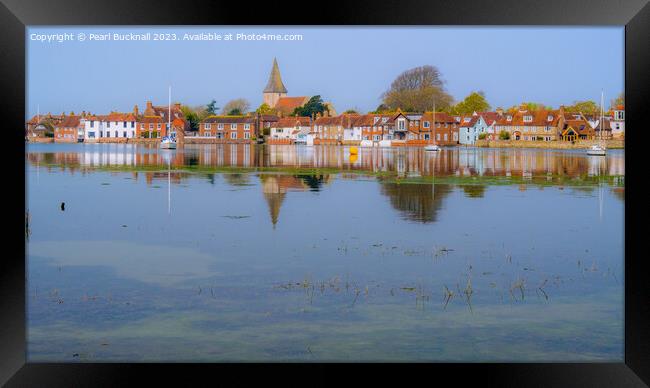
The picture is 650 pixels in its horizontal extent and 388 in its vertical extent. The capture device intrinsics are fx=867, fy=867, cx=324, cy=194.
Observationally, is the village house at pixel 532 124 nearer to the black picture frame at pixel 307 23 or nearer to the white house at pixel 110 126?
the white house at pixel 110 126

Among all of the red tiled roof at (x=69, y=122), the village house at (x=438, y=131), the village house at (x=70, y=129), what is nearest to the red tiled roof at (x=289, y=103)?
the village house at (x=438, y=131)

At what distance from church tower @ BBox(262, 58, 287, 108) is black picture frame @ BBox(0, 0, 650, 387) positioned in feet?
350

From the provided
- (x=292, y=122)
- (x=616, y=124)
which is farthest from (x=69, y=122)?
(x=616, y=124)

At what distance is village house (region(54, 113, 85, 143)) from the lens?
76.7 m

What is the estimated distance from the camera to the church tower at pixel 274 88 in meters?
114

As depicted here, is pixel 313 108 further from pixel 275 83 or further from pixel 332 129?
pixel 275 83

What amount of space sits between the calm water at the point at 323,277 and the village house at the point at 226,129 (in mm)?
56630

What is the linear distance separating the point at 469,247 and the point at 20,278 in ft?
28.4

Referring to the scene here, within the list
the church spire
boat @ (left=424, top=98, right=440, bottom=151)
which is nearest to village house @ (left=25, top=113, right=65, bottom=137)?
boat @ (left=424, top=98, right=440, bottom=151)

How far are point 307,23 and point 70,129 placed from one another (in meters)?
75.0

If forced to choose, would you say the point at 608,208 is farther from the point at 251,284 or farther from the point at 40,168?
the point at 40,168

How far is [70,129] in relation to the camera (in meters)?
78.4

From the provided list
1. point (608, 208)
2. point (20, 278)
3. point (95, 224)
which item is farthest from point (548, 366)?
point (608, 208)

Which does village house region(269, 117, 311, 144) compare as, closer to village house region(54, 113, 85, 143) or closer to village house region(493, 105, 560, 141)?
village house region(54, 113, 85, 143)
